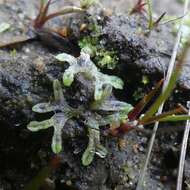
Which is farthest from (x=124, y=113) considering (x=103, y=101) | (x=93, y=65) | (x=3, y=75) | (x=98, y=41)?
(x=3, y=75)

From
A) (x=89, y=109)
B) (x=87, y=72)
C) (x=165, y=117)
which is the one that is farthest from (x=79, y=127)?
(x=165, y=117)

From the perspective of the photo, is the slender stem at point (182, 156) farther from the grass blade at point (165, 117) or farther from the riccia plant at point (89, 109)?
the riccia plant at point (89, 109)

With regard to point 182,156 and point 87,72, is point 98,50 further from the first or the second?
point 182,156

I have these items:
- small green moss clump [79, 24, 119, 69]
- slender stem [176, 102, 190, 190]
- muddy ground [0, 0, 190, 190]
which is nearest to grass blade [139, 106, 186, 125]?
muddy ground [0, 0, 190, 190]

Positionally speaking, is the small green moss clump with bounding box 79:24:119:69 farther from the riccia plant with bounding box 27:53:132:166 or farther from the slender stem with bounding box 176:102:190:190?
the slender stem with bounding box 176:102:190:190

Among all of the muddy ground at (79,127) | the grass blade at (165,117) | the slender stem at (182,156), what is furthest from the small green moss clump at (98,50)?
the slender stem at (182,156)

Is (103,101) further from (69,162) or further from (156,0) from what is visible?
(156,0)

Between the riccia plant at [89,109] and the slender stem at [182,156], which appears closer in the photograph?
the riccia plant at [89,109]
